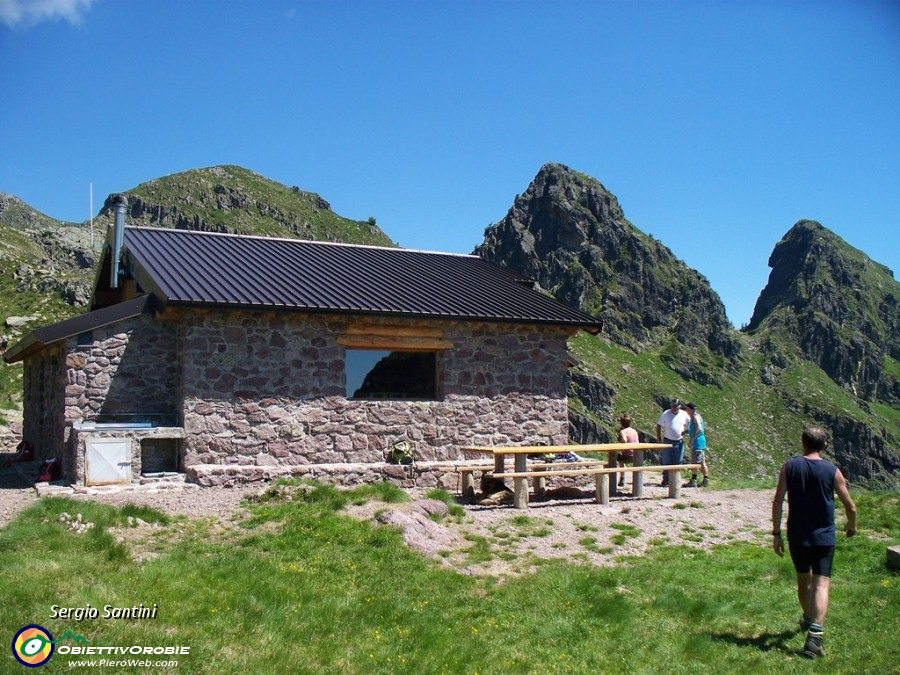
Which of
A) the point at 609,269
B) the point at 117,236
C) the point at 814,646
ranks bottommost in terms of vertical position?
the point at 814,646

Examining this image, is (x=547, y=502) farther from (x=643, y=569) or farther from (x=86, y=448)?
(x=86, y=448)

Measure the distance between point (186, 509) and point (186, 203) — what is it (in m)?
63.9

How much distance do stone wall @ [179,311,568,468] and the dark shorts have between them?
825cm

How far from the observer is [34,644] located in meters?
5.12

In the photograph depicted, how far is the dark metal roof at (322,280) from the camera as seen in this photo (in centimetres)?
1308

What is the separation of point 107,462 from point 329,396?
3.50 metres

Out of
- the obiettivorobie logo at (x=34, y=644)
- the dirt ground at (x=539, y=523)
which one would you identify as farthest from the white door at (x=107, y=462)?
the obiettivorobie logo at (x=34, y=644)

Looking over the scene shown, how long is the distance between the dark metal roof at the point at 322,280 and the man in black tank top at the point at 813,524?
8132 mm

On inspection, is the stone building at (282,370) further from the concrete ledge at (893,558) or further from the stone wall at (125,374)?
the concrete ledge at (893,558)

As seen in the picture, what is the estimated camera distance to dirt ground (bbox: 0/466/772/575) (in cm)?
898

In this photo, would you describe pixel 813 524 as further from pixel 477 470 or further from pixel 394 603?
pixel 477 470

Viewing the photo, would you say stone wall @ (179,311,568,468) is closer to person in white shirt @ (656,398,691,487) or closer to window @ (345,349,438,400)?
window @ (345,349,438,400)

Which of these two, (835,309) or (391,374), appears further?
(835,309)

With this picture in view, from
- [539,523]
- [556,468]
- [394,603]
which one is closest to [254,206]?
[556,468]
